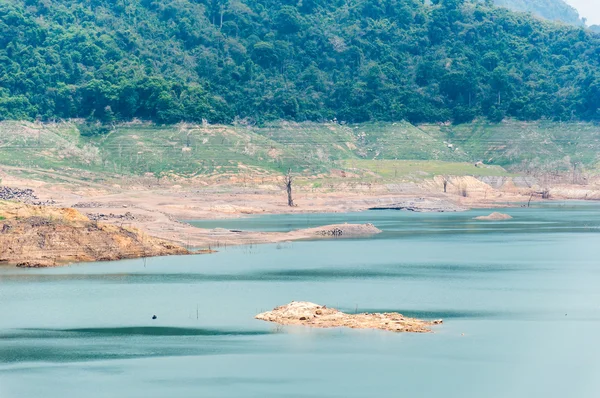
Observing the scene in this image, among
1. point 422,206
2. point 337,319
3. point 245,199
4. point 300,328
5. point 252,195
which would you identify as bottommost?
point 300,328

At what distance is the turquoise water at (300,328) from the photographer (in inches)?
1433

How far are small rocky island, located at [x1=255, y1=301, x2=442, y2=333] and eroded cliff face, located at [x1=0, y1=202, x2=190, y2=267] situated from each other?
78.3 ft

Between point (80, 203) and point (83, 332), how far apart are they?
259 feet

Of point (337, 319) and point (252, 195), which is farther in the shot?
point (252, 195)

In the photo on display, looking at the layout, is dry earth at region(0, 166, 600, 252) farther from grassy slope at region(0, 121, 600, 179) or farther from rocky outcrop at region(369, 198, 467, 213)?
grassy slope at region(0, 121, 600, 179)

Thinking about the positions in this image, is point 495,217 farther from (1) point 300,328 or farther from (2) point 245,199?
(1) point 300,328

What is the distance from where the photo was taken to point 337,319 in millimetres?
46062

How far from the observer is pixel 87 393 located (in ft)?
115

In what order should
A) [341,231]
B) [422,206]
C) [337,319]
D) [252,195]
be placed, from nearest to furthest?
[337,319], [341,231], [422,206], [252,195]

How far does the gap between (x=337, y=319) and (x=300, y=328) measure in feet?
6.00

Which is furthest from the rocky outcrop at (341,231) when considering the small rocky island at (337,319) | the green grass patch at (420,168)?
the green grass patch at (420,168)

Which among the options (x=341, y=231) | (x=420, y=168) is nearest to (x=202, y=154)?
(x=420, y=168)

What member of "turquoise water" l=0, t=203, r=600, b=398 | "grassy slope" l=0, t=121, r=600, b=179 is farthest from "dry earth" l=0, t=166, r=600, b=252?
"turquoise water" l=0, t=203, r=600, b=398

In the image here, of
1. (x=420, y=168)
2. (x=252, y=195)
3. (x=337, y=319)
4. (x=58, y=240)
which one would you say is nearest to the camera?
(x=337, y=319)
